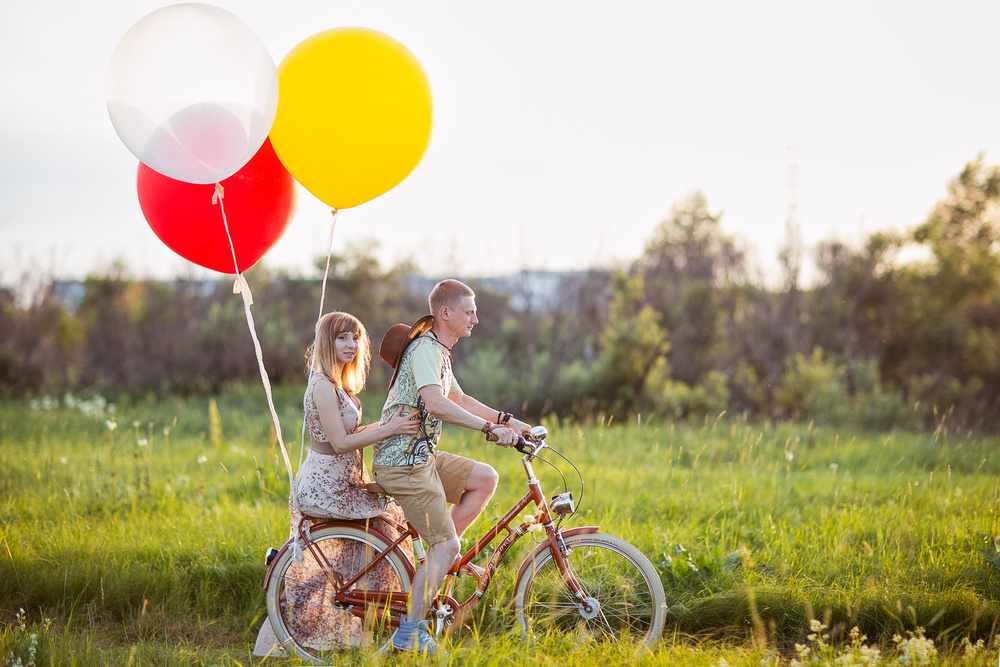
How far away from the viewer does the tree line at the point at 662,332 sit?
36.0 ft

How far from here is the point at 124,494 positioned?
17.5 ft

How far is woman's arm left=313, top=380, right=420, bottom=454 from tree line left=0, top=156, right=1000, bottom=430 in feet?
24.0

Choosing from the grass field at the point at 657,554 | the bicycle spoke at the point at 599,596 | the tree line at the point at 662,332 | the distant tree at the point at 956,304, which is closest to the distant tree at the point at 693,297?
the tree line at the point at 662,332

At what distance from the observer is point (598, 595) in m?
3.47

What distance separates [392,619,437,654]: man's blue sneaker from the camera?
10.4ft

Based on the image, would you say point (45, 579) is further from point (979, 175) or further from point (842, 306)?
point (979, 175)

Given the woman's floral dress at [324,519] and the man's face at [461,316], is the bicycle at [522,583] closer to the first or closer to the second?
the woman's floral dress at [324,519]

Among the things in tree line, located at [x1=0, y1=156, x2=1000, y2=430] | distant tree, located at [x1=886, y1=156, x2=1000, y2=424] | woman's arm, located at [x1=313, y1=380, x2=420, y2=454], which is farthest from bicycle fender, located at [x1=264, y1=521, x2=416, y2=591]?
distant tree, located at [x1=886, y1=156, x2=1000, y2=424]

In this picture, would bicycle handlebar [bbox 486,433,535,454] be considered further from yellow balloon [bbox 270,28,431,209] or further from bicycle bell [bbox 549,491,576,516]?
yellow balloon [bbox 270,28,431,209]

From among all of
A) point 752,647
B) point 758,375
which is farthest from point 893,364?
point 752,647

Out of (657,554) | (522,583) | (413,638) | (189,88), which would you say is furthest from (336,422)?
(657,554)

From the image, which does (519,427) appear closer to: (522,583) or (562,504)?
(562,504)

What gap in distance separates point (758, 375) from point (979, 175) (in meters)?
6.11

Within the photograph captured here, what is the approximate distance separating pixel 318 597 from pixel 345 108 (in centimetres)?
261
